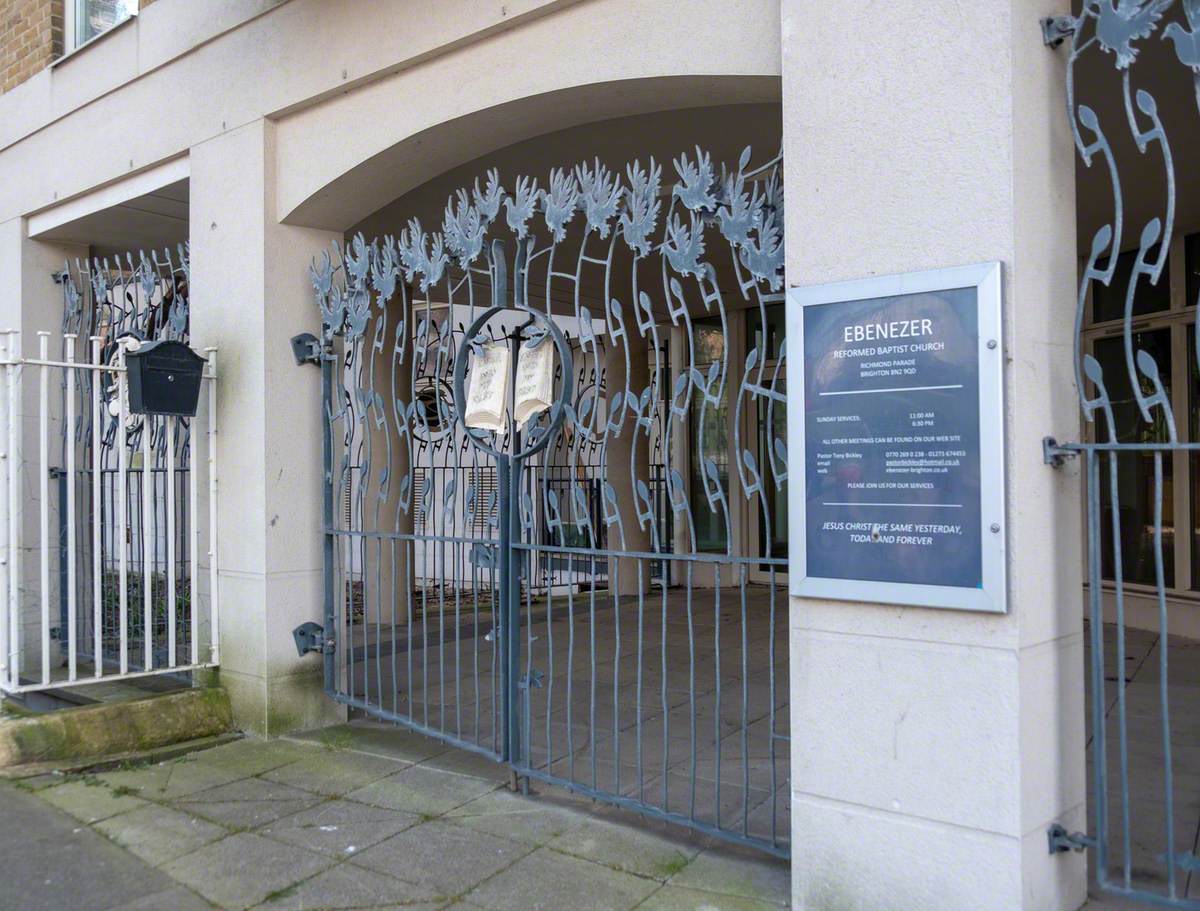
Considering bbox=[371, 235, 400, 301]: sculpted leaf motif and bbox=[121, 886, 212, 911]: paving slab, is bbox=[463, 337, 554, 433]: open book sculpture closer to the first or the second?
bbox=[371, 235, 400, 301]: sculpted leaf motif

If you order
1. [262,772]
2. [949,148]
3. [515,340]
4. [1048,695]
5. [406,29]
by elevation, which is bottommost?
[262,772]

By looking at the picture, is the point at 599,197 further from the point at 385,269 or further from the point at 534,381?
the point at 385,269

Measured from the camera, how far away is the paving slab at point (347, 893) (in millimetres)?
3600

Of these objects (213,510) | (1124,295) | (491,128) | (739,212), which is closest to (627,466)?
(1124,295)

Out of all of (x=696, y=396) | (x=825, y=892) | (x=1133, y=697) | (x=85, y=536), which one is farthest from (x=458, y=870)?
(x=696, y=396)

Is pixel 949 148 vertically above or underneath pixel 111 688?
above

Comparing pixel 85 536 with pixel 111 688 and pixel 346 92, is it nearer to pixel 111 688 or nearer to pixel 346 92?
pixel 111 688

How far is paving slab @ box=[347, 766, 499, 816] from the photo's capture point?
4578mm

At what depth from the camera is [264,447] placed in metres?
5.74

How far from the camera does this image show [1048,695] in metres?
3.06

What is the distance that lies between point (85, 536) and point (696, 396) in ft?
21.3

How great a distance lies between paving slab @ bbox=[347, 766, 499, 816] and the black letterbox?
2440 mm

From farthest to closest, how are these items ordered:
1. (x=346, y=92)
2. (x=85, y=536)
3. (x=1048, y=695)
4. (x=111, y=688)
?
(x=85, y=536) < (x=111, y=688) < (x=346, y=92) < (x=1048, y=695)

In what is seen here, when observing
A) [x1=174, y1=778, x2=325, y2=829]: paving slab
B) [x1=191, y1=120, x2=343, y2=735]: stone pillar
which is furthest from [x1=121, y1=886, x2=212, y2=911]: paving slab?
[x1=191, y1=120, x2=343, y2=735]: stone pillar
